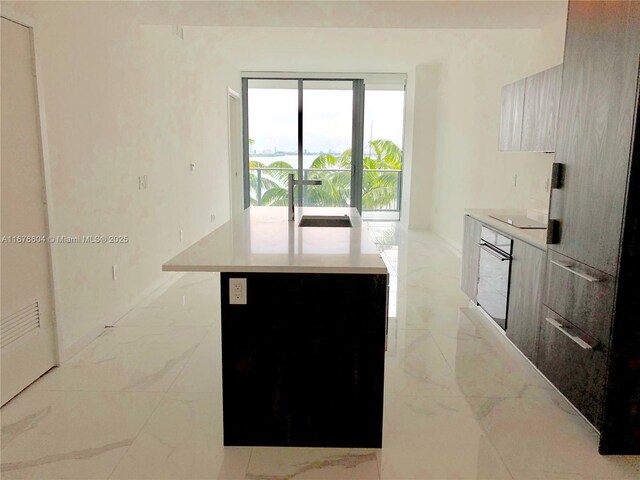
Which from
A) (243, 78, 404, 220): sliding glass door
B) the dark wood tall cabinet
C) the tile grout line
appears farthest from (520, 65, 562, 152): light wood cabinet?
(243, 78, 404, 220): sliding glass door

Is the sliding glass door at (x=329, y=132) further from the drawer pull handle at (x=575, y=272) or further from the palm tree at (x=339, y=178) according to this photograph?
the drawer pull handle at (x=575, y=272)

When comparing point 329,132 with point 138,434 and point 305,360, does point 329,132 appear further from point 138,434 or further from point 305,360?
point 138,434

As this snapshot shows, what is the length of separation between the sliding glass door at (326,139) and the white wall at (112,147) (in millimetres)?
3062

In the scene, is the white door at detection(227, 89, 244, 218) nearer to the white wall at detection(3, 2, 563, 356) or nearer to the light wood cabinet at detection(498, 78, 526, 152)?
the white wall at detection(3, 2, 563, 356)

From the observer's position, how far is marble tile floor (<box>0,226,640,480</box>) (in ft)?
6.81

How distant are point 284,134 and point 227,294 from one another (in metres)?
7.22

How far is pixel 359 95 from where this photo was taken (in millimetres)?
8805

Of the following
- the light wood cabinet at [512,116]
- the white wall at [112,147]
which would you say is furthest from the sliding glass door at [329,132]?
the light wood cabinet at [512,116]

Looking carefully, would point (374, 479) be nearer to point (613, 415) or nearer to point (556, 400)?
point (613, 415)

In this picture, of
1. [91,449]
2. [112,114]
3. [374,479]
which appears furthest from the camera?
[112,114]

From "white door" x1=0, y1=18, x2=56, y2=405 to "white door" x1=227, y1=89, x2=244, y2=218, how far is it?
214 inches

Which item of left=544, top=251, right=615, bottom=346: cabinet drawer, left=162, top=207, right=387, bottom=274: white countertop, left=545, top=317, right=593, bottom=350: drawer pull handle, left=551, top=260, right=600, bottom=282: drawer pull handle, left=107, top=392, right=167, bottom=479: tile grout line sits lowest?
left=107, top=392, right=167, bottom=479: tile grout line

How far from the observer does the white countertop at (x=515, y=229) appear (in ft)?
9.48

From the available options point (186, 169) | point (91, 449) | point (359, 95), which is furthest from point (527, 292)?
point (359, 95)
